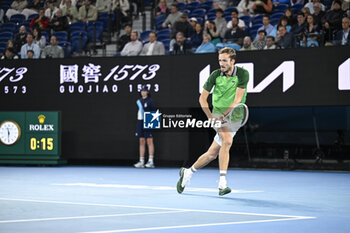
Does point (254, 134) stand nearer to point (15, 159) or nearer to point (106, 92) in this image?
point (106, 92)

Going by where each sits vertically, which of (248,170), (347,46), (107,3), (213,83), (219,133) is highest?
(107,3)

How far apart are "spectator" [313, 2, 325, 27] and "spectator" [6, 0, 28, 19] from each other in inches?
384

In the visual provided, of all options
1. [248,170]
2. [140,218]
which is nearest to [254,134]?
[248,170]

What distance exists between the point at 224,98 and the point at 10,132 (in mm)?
10071

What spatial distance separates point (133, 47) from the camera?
669 inches

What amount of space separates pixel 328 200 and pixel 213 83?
228 cm

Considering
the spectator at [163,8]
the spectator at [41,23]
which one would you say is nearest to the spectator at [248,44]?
the spectator at [163,8]

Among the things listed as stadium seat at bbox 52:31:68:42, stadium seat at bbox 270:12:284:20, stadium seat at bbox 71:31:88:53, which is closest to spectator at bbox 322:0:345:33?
stadium seat at bbox 270:12:284:20

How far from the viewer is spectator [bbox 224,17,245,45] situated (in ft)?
51.7

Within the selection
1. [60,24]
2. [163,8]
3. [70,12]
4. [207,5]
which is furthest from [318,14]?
[70,12]

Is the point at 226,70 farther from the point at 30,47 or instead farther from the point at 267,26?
the point at 30,47

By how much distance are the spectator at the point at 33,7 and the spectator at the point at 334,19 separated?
9502mm

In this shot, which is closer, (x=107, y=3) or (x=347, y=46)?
(x=347, y=46)

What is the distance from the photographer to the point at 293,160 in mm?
16125
